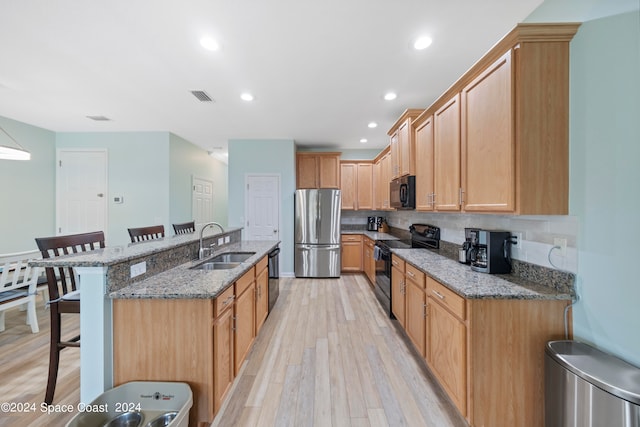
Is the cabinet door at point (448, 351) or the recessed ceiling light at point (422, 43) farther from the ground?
the recessed ceiling light at point (422, 43)

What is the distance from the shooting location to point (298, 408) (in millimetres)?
1695

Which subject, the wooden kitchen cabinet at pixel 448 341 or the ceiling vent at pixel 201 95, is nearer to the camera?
the wooden kitchen cabinet at pixel 448 341

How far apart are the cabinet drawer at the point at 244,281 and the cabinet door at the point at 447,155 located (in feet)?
6.22

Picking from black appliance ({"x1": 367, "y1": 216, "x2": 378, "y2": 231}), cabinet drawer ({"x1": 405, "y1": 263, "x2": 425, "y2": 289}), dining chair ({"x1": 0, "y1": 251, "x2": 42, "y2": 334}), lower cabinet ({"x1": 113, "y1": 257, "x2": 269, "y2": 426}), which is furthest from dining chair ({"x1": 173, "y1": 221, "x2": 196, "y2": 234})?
black appliance ({"x1": 367, "y1": 216, "x2": 378, "y2": 231})

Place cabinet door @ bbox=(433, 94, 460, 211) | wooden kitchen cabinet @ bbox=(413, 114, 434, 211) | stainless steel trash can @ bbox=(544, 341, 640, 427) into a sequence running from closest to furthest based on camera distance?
stainless steel trash can @ bbox=(544, 341, 640, 427) < cabinet door @ bbox=(433, 94, 460, 211) < wooden kitchen cabinet @ bbox=(413, 114, 434, 211)

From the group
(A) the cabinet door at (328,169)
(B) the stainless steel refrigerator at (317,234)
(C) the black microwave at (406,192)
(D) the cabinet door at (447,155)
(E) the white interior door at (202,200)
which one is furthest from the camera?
(E) the white interior door at (202,200)

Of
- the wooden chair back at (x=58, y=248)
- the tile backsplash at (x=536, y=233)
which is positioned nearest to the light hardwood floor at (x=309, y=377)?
the wooden chair back at (x=58, y=248)

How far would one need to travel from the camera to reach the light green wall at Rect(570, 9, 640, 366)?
1196mm

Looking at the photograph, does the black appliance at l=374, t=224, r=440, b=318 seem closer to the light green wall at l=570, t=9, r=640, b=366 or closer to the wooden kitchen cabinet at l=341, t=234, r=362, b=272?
the wooden kitchen cabinet at l=341, t=234, r=362, b=272

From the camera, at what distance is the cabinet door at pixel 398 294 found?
8.49ft

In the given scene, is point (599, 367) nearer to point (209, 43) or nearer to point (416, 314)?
point (416, 314)

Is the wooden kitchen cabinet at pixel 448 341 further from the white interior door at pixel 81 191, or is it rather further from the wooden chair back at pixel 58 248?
the white interior door at pixel 81 191

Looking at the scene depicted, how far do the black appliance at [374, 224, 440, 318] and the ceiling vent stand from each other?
9.96 feet

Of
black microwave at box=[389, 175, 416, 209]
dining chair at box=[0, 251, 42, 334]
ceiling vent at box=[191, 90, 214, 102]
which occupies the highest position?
ceiling vent at box=[191, 90, 214, 102]
